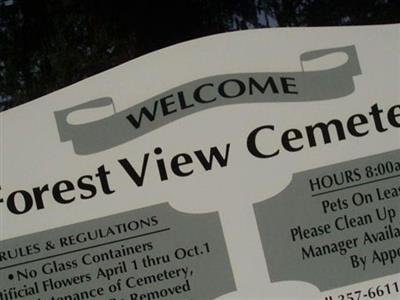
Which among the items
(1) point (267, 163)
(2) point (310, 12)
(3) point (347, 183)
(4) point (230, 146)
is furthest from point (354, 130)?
(2) point (310, 12)

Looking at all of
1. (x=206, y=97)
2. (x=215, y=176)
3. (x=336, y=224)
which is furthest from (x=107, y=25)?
(x=336, y=224)

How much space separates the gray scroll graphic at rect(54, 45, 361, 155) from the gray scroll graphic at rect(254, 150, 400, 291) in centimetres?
30

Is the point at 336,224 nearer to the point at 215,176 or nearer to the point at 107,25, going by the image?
the point at 215,176

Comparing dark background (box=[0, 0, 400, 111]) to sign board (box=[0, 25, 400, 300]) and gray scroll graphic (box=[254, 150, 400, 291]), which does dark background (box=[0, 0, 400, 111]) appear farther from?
gray scroll graphic (box=[254, 150, 400, 291])

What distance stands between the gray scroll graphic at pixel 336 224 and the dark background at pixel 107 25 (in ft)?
2.41

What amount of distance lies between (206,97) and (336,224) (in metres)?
0.67

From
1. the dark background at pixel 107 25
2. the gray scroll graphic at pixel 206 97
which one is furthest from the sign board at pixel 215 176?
the dark background at pixel 107 25

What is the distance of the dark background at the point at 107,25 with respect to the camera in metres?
2.27

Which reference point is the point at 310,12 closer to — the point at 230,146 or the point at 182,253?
the point at 230,146

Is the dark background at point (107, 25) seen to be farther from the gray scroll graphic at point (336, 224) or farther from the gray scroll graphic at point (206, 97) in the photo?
the gray scroll graphic at point (336, 224)

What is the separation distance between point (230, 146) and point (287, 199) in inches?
11.3

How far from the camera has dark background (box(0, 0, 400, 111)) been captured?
89.2 inches

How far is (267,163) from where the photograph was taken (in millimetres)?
1932

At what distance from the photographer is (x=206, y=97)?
6.34ft
